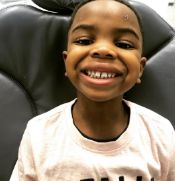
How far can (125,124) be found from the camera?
1071 millimetres

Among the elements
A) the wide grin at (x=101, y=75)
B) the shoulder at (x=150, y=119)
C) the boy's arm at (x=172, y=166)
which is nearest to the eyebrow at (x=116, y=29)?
the wide grin at (x=101, y=75)

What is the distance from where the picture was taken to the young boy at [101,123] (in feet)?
2.99

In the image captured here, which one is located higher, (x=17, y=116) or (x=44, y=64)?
(x=44, y=64)

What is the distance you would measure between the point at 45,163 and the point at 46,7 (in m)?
0.52

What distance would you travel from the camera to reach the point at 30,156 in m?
1.06

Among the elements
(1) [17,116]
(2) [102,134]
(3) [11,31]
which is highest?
(3) [11,31]

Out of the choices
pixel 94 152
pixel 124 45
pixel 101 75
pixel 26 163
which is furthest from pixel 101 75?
pixel 26 163

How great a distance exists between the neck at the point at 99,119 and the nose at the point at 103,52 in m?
0.16

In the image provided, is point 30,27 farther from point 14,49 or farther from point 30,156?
point 30,156

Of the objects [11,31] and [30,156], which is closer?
[30,156]

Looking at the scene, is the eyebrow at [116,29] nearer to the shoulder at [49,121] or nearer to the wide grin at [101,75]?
the wide grin at [101,75]

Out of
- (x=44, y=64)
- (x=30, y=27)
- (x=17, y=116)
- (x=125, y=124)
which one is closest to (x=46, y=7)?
(x=30, y=27)

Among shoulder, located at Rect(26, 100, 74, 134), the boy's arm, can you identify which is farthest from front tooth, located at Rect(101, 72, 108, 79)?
the boy's arm

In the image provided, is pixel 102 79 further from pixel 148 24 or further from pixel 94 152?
pixel 148 24
